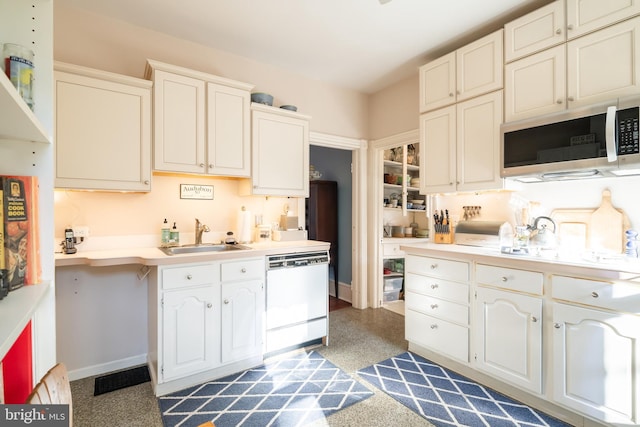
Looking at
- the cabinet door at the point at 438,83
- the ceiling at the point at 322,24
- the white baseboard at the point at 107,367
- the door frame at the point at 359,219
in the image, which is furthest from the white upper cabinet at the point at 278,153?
the white baseboard at the point at 107,367

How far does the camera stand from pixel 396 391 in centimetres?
220

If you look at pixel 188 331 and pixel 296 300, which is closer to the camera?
pixel 188 331

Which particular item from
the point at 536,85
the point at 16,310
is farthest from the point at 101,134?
the point at 536,85

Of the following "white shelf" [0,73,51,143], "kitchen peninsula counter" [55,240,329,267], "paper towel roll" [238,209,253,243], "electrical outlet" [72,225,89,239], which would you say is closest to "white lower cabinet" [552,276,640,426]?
"kitchen peninsula counter" [55,240,329,267]

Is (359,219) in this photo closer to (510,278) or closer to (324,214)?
(324,214)

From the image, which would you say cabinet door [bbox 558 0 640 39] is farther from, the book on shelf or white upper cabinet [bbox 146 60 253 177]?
the book on shelf

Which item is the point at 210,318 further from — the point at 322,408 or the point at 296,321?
the point at 322,408

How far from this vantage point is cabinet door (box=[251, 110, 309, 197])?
285cm

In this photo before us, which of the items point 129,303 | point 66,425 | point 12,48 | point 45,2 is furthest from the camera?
point 129,303

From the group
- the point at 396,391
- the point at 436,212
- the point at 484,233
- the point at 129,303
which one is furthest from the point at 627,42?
the point at 129,303

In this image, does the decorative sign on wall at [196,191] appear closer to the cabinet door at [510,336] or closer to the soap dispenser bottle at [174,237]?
the soap dispenser bottle at [174,237]

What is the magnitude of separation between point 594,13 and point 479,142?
38.6 inches

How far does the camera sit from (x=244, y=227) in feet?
9.68

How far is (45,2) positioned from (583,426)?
3.23m
